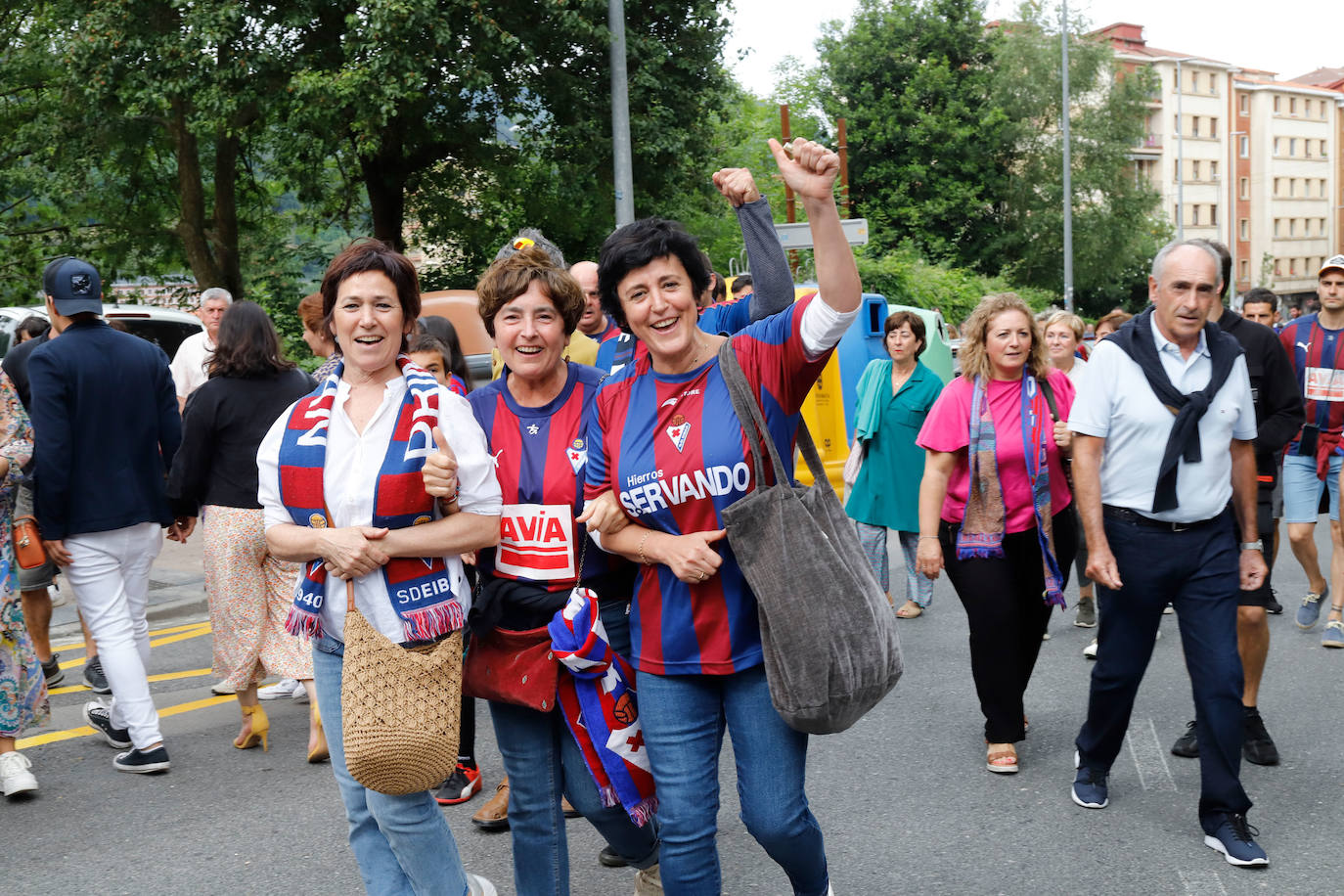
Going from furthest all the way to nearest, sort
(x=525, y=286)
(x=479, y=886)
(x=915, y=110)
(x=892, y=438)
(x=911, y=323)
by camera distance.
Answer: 1. (x=915, y=110)
2. (x=892, y=438)
3. (x=911, y=323)
4. (x=479, y=886)
5. (x=525, y=286)

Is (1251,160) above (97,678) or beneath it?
above

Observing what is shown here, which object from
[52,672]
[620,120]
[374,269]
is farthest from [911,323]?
[620,120]

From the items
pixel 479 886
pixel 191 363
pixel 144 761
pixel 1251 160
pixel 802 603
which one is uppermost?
pixel 1251 160

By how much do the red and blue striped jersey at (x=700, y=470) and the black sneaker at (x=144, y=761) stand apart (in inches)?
126

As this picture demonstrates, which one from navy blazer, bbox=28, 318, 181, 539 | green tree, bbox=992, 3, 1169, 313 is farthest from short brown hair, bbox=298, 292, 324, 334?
green tree, bbox=992, 3, 1169, 313

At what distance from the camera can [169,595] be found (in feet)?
31.3

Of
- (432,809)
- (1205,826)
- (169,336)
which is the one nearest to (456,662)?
(432,809)

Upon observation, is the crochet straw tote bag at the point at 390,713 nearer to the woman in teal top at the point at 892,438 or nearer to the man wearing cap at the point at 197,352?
the woman in teal top at the point at 892,438

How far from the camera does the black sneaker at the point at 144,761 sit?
5359 mm

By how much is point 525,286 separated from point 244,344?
230cm

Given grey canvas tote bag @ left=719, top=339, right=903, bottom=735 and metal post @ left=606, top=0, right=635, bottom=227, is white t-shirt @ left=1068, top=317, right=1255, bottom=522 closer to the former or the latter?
grey canvas tote bag @ left=719, top=339, right=903, bottom=735

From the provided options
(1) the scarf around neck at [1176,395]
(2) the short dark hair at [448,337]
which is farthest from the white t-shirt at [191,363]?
(1) the scarf around neck at [1176,395]

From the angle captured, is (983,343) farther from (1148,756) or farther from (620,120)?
(620,120)

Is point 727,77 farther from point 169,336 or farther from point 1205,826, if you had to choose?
point 1205,826
